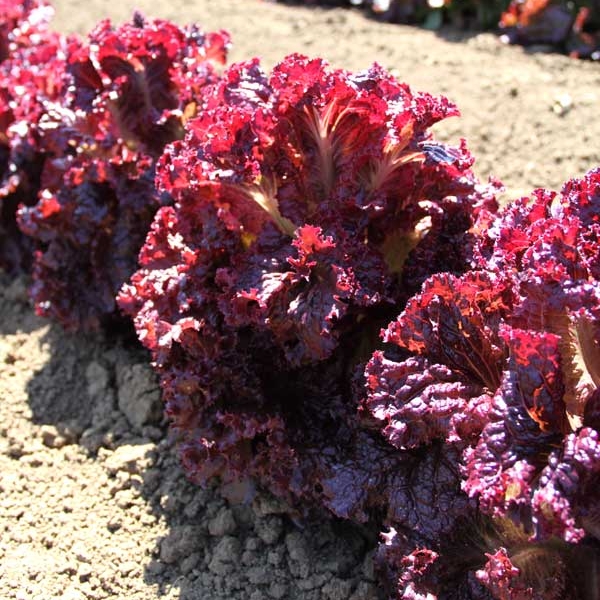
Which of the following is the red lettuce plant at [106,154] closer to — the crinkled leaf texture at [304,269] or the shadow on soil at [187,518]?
the shadow on soil at [187,518]

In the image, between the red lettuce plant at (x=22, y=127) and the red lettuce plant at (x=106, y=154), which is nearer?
the red lettuce plant at (x=106, y=154)

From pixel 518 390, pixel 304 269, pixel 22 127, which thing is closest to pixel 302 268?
pixel 304 269

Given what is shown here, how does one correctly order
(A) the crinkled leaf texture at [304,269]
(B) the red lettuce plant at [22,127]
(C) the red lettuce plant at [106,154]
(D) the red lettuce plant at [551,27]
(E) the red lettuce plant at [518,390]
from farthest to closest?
(D) the red lettuce plant at [551,27], (B) the red lettuce plant at [22,127], (C) the red lettuce plant at [106,154], (A) the crinkled leaf texture at [304,269], (E) the red lettuce plant at [518,390]

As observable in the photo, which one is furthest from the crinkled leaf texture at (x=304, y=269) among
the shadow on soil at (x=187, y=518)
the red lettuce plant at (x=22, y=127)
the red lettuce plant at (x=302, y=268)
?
the red lettuce plant at (x=22, y=127)

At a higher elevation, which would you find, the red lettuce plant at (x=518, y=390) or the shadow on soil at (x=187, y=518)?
the red lettuce plant at (x=518, y=390)

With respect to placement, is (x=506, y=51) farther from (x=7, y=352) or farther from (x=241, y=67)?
(x=7, y=352)

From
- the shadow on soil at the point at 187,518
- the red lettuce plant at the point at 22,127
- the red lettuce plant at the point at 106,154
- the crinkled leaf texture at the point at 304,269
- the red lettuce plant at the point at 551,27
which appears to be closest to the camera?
the crinkled leaf texture at the point at 304,269

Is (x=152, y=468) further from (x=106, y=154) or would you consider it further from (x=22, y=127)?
(x=22, y=127)
